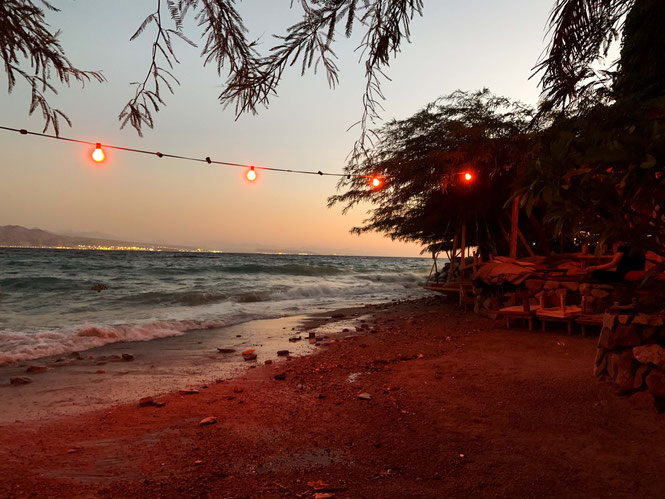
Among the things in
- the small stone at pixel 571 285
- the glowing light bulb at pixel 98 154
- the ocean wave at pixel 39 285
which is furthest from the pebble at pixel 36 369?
the ocean wave at pixel 39 285

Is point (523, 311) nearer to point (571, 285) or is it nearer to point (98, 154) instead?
point (571, 285)

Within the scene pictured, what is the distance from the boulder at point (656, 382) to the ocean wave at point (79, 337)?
9806 millimetres

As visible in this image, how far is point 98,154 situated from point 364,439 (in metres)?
5.82

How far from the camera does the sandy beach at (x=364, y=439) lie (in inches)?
125

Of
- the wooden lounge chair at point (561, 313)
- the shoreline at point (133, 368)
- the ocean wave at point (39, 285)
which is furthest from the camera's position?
the ocean wave at point (39, 285)

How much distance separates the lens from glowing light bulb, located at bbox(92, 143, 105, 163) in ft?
21.8

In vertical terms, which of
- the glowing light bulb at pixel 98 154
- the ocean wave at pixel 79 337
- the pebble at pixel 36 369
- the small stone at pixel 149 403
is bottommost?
the ocean wave at pixel 79 337

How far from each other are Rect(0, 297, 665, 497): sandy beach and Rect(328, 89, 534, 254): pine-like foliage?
6.34 meters

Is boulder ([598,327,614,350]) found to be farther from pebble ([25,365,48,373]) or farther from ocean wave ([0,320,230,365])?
ocean wave ([0,320,230,365])

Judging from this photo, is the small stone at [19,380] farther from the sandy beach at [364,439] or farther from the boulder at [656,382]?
the boulder at [656,382]

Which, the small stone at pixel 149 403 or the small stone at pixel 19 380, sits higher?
the small stone at pixel 149 403

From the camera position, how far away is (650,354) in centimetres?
448

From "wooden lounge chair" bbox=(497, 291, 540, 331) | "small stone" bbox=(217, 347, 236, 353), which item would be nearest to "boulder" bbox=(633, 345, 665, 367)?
"wooden lounge chair" bbox=(497, 291, 540, 331)

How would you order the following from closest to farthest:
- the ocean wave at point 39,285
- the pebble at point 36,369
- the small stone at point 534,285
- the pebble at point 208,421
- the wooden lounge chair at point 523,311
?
the pebble at point 208,421
the pebble at point 36,369
the wooden lounge chair at point 523,311
the small stone at point 534,285
the ocean wave at point 39,285
